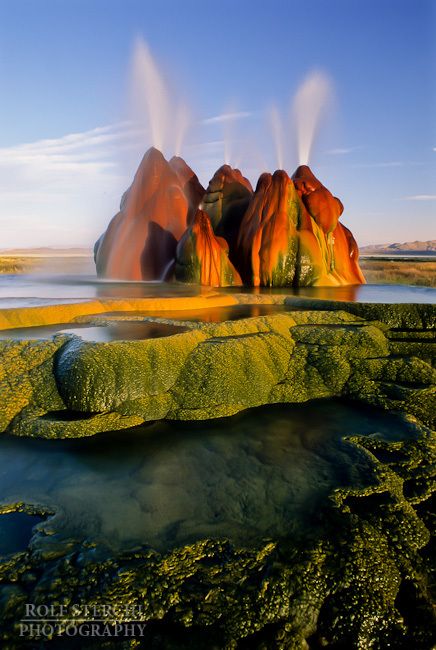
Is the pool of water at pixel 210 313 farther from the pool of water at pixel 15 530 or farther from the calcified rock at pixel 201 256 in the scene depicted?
the calcified rock at pixel 201 256

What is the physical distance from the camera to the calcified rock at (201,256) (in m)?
17.6

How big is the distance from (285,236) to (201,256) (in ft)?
12.4

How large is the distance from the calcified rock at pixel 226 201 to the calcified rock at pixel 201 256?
322cm

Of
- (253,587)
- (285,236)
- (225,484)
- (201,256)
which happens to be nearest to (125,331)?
(225,484)

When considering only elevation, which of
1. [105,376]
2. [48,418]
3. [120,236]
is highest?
[120,236]

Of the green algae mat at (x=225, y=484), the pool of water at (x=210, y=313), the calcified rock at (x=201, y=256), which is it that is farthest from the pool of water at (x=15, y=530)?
the calcified rock at (x=201, y=256)

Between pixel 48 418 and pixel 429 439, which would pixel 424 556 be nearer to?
pixel 429 439

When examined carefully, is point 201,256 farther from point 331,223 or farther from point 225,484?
point 225,484

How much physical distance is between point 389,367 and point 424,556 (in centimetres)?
482

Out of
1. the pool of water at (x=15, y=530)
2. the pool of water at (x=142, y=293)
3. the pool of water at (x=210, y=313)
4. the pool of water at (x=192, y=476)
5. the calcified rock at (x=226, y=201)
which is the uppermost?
the calcified rock at (x=226, y=201)

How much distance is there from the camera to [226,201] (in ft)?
70.8

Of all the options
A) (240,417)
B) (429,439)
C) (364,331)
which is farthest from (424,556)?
(364,331)

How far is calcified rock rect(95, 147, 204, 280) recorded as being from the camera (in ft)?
67.6

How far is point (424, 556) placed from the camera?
3.80m
